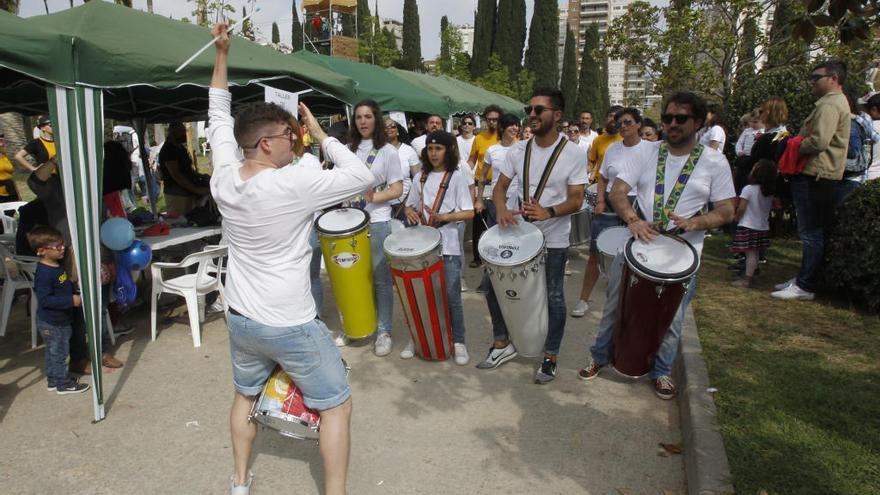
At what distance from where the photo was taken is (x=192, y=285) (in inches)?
193

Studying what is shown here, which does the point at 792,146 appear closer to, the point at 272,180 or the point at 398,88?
the point at 272,180

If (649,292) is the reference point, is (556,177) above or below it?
above

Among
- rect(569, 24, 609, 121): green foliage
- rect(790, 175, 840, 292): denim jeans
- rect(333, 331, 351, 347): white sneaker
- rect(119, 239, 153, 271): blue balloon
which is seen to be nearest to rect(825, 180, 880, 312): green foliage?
rect(790, 175, 840, 292): denim jeans

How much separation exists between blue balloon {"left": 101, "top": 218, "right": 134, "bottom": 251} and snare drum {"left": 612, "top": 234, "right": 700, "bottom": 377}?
3.63 metres

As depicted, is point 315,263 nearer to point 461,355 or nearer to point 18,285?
point 461,355

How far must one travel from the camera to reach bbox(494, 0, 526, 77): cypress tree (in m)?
41.2

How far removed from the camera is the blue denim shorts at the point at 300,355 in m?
2.28

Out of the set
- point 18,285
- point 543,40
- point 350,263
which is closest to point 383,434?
point 350,263

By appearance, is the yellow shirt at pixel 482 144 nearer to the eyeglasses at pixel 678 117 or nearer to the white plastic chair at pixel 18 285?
the eyeglasses at pixel 678 117

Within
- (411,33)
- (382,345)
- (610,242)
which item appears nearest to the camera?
(610,242)

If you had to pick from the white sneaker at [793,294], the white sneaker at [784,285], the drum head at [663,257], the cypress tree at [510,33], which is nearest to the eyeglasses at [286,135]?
the drum head at [663,257]

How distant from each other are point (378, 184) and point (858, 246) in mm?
4133

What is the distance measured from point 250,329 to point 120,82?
2481 mm

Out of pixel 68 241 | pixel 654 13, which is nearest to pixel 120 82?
pixel 68 241
